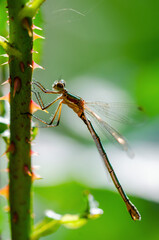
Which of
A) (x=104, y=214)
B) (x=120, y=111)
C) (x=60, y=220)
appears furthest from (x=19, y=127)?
(x=104, y=214)

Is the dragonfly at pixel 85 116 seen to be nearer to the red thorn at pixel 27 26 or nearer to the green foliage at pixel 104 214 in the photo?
the green foliage at pixel 104 214

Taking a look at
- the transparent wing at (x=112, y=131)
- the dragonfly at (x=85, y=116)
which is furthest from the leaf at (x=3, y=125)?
the transparent wing at (x=112, y=131)

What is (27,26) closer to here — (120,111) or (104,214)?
(120,111)

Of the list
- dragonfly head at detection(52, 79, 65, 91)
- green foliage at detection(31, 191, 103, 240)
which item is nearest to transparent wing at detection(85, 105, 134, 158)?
dragonfly head at detection(52, 79, 65, 91)

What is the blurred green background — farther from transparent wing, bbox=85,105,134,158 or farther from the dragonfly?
the dragonfly

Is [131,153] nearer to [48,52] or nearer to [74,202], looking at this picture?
[74,202]

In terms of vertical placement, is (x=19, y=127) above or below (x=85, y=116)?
above

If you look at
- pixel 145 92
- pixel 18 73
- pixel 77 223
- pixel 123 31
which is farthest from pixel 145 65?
pixel 18 73
